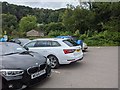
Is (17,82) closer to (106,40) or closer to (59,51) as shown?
(59,51)

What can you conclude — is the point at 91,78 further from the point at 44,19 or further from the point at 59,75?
the point at 44,19

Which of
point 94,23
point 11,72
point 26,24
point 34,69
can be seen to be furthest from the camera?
point 26,24

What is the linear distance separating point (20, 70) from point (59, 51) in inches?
132

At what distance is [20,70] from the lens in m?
4.80

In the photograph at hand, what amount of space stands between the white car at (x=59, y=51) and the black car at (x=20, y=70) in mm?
2098

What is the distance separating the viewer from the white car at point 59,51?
784 centimetres

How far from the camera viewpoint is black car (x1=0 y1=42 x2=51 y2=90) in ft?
15.2

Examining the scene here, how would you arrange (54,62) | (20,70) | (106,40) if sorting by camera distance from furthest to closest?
(106,40) → (54,62) → (20,70)

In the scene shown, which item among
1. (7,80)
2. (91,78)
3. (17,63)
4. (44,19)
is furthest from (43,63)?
(44,19)

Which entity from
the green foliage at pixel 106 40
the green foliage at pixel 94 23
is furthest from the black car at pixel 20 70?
the green foliage at pixel 94 23

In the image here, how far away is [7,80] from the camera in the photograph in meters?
4.57

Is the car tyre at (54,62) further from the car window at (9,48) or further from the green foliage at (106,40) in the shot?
the green foliage at (106,40)

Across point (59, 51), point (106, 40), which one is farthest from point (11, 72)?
point (106, 40)

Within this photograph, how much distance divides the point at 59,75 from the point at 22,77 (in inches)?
87.5
